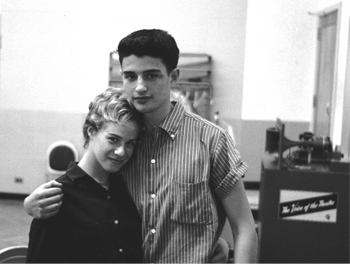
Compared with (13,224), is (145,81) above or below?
above

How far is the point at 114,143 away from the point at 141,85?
0.17 m

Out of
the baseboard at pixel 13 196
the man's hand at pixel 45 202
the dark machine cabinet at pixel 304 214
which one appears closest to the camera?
the man's hand at pixel 45 202

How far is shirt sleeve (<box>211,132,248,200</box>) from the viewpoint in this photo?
1.28m

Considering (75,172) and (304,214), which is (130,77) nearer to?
(75,172)

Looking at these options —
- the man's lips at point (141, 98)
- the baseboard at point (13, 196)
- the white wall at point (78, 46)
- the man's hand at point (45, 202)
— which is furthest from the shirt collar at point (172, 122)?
the baseboard at point (13, 196)

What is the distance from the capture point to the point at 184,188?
129 centimetres

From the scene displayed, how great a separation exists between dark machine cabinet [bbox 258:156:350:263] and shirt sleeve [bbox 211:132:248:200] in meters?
0.26

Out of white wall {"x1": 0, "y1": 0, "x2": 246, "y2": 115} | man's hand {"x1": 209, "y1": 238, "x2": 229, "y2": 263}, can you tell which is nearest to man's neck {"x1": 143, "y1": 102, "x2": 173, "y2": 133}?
man's hand {"x1": 209, "y1": 238, "x2": 229, "y2": 263}

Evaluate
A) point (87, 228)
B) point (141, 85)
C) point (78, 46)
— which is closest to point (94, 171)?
point (87, 228)

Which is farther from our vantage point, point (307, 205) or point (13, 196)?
point (13, 196)

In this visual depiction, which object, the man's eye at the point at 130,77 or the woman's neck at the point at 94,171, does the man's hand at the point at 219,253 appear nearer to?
the woman's neck at the point at 94,171

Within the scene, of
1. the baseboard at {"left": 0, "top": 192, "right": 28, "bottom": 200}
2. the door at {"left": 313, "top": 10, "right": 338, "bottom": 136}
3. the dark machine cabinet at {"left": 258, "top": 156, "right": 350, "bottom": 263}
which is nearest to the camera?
the dark machine cabinet at {"left": 258, "top": 156, "right": 350, "bottom": 263}

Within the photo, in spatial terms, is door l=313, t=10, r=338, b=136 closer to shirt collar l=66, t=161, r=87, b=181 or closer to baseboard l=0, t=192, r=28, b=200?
baseboard l=0, t=192, r=28, b=200

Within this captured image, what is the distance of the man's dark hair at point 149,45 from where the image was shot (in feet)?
4.00
